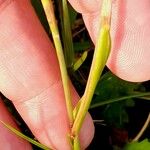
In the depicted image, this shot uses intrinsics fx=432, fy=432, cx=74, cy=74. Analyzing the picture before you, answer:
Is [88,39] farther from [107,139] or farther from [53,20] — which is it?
[53,20]

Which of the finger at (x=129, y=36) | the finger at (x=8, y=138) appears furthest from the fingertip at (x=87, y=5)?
the finger at (x=8, y=138)

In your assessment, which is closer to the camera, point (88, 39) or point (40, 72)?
point (40, 72)

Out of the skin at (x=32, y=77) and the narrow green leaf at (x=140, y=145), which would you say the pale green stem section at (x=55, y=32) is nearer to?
the skin at (x=32, y=77)

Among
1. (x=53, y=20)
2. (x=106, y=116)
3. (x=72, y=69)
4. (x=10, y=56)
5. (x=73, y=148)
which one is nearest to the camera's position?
(x=53, y=20)

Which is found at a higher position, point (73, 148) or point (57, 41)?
point (57, 41)

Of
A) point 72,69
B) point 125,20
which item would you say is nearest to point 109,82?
point 72,69

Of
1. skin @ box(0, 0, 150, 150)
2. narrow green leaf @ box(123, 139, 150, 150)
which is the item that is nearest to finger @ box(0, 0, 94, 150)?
skin @ box(0, 0, 150, 150)

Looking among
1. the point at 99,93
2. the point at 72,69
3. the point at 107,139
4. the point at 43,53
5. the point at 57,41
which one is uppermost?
the point at 57,41
